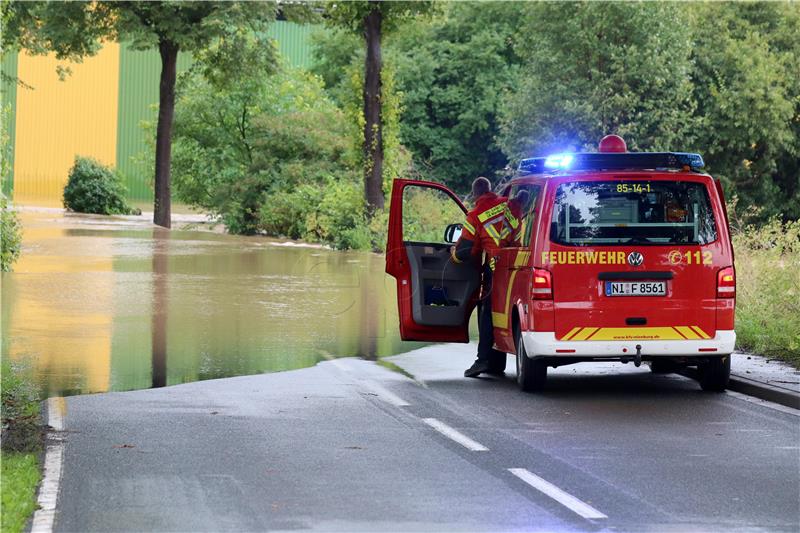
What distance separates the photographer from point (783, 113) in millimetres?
49781

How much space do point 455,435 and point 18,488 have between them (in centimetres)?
335

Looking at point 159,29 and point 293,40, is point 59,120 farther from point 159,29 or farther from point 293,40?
point 159,29

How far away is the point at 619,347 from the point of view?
11.8 m

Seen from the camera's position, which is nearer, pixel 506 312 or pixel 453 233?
pixel 506 312

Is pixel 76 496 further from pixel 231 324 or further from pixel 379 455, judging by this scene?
pixel 231 324

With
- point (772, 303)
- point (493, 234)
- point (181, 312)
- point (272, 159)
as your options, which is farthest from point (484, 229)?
point (272, 159)

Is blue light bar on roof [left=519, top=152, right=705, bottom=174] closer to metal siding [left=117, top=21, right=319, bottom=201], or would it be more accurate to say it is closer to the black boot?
the black boot

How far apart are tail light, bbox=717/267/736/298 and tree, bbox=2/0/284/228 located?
32727 mm

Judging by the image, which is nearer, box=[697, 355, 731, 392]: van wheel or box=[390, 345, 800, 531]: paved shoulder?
box=[390, 345, 800, 531]: paved shoulder

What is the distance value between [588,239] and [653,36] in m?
36.6

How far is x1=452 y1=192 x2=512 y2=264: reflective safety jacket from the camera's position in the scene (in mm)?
13266

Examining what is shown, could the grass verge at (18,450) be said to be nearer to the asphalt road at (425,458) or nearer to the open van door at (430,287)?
the asphalt road at (425,458)

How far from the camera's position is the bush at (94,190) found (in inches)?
2197

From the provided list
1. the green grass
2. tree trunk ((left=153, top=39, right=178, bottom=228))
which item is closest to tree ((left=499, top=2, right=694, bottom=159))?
tree trunk ((left=153, top=39, right=178, bottom=228))
